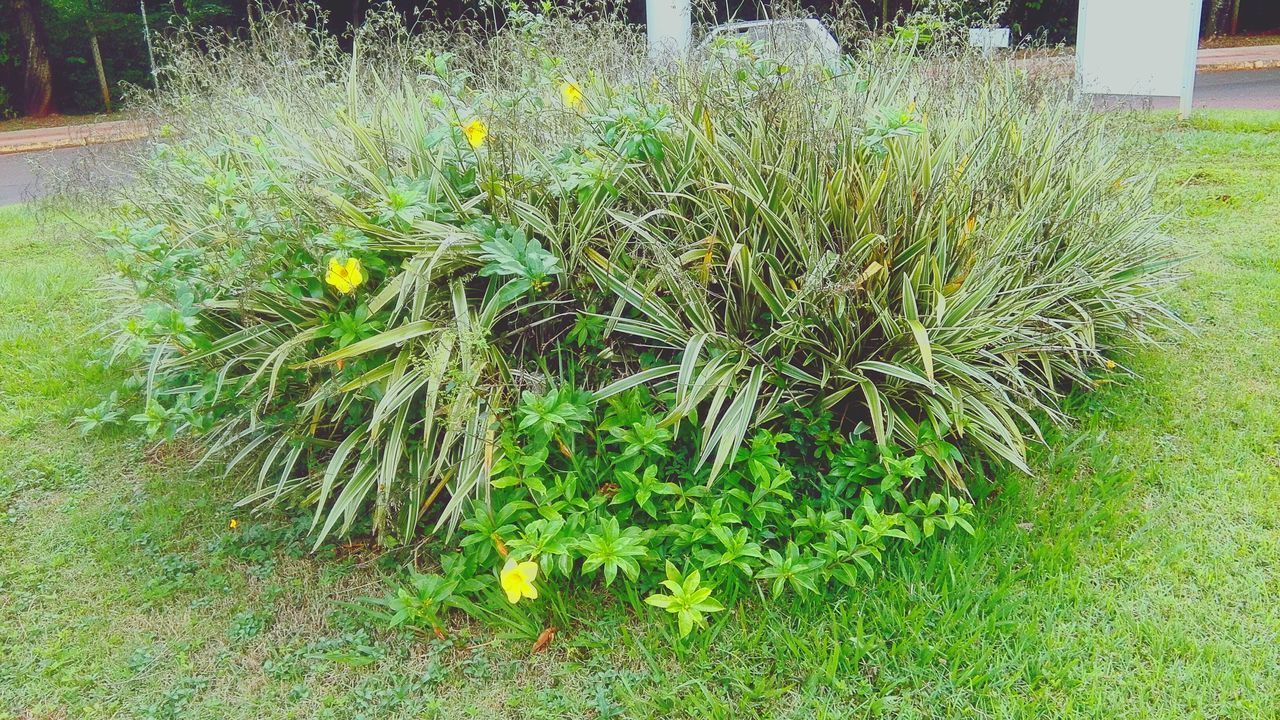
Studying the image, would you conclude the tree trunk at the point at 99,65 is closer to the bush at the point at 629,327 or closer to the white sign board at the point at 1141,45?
the bush at the point at 629,327

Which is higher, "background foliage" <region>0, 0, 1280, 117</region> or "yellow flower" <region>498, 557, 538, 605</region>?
"background foliage" <region>0, 0, 1280, 117</region>

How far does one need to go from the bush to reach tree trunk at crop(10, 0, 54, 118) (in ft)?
57.5

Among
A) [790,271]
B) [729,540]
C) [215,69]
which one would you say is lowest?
[729,540]

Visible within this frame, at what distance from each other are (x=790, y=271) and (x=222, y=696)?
204 centimetres

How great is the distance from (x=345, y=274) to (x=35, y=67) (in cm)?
1911

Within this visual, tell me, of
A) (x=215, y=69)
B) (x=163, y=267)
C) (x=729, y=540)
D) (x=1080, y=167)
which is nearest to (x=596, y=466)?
(x=729, y=540)

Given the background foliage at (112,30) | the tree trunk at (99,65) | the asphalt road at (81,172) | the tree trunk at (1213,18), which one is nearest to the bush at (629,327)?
the asphalt road at (81,172)

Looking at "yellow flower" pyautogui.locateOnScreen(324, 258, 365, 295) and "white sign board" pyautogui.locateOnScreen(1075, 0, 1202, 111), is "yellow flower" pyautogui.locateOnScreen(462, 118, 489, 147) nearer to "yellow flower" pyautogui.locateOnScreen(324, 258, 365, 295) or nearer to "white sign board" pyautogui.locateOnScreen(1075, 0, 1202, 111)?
"yellow flower" pyautogui.locateOnScreen(324, 258, 365, 295)

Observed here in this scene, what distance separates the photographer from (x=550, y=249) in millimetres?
2801

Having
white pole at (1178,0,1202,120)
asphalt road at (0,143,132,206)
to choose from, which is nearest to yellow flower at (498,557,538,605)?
asphalt road at (0,143,132,206)

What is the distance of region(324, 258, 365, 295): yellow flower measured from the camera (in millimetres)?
2424

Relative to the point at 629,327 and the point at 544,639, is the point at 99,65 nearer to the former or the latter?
the point at 629,327

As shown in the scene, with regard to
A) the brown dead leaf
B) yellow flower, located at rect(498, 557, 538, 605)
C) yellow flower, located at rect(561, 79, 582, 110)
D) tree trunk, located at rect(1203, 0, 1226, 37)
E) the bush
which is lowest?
the brown dead leaf

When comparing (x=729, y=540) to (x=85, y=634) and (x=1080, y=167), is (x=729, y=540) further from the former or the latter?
(x=1080, y=167)
